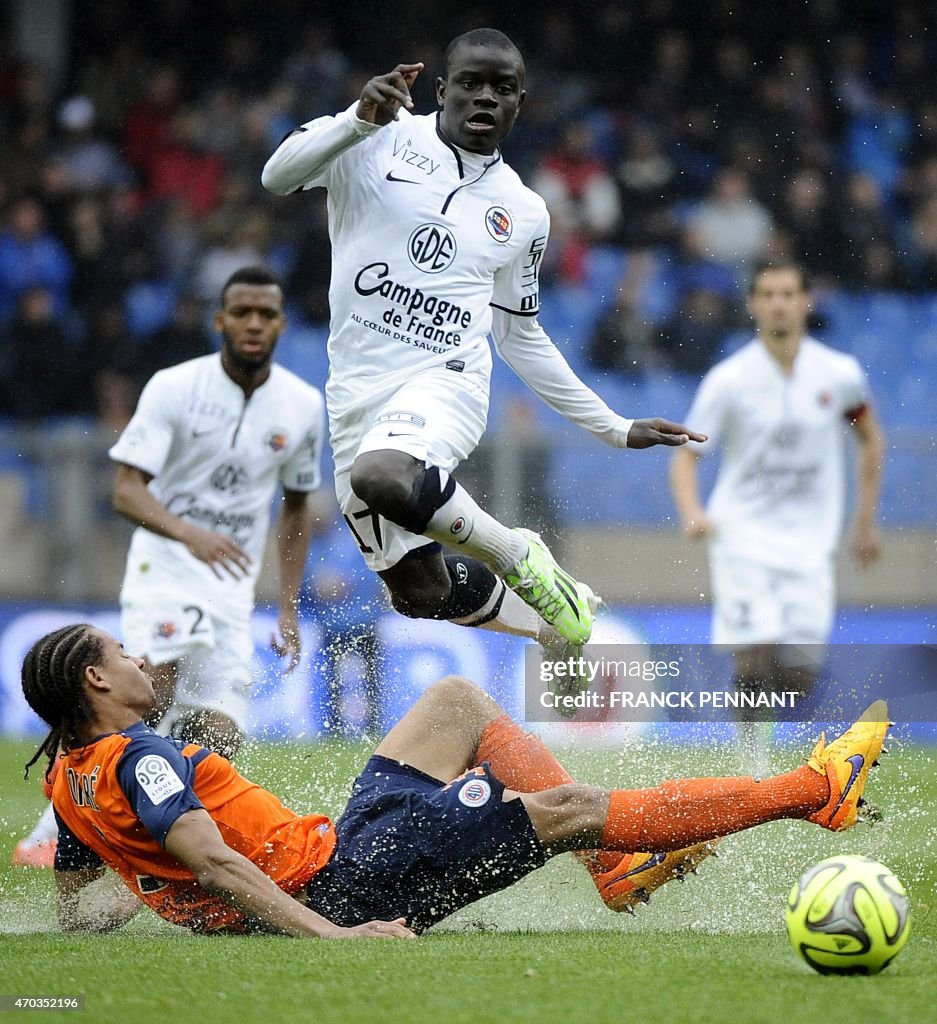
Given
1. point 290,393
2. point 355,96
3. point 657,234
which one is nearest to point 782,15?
point 657,234

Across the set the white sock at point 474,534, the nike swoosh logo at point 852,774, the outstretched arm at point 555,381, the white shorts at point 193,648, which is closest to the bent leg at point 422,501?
the white sock at point 474,534

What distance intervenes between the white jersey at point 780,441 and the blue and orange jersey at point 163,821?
431 centimetres

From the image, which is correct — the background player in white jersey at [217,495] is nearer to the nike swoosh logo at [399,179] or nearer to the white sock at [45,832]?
the white sock at [45,832]

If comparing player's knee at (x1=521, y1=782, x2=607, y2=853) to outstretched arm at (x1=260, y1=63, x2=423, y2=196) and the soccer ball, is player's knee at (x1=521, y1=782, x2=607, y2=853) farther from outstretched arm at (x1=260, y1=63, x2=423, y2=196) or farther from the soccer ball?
outstretched arm at (x1=260, y1=63, x2=423, y2=196)

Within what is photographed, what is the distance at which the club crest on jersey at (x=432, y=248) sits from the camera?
5.53 metres

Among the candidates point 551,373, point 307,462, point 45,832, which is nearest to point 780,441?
point 307,462

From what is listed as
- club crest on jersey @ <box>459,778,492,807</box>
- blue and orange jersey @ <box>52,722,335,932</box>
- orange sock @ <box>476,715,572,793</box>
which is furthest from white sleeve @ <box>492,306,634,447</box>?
blue and orange jersey @ <box>52,722,335,932</box>

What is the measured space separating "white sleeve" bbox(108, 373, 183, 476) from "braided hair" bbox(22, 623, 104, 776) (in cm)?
255

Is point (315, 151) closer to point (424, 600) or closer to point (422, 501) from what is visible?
point (422, 501)

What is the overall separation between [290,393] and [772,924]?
355 centimetres

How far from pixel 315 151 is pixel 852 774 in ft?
8.26

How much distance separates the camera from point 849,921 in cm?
392

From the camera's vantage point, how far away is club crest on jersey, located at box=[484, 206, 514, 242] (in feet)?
18.5

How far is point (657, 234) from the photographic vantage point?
14.1 meters
